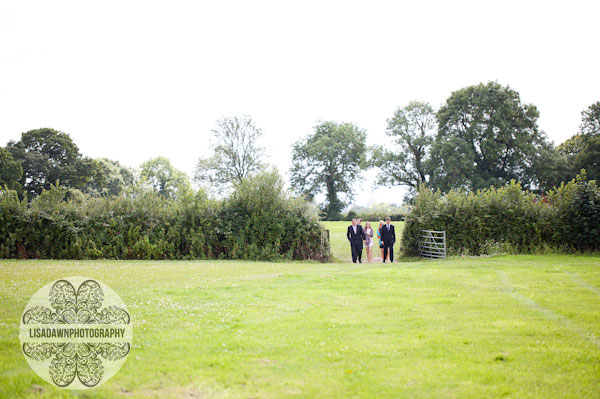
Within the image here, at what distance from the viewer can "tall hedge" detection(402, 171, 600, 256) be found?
2555 cm

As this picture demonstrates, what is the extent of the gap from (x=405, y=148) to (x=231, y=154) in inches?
Result: 976

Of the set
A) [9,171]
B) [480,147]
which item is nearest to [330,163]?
[480,147]

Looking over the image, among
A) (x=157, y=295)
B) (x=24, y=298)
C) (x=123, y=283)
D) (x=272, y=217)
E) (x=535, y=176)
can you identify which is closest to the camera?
(x=24, y=298)

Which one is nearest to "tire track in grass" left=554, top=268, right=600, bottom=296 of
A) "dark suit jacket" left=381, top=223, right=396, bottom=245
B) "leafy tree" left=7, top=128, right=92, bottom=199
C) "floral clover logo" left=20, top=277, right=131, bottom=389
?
"dark suit jacket" left=381, top=223, right=396, bottom=245

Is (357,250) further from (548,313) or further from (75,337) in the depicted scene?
(75,337)

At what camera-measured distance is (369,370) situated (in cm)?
586

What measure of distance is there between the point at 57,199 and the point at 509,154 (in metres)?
47.5

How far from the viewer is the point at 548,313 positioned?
9.25m

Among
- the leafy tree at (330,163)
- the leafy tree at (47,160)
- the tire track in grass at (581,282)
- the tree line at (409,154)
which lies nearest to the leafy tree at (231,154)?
the tree line at (409,154)

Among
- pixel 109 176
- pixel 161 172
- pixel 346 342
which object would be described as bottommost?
pixel 346 342

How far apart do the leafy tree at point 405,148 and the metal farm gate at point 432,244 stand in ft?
112

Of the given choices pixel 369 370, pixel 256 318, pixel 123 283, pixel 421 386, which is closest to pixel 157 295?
pixel 123 283

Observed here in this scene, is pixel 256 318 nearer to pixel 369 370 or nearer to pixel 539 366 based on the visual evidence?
pixel 369 370

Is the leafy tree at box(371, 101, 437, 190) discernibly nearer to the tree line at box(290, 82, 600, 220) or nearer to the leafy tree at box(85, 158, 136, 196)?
the tree line at box(290, 82, 600, 220)
